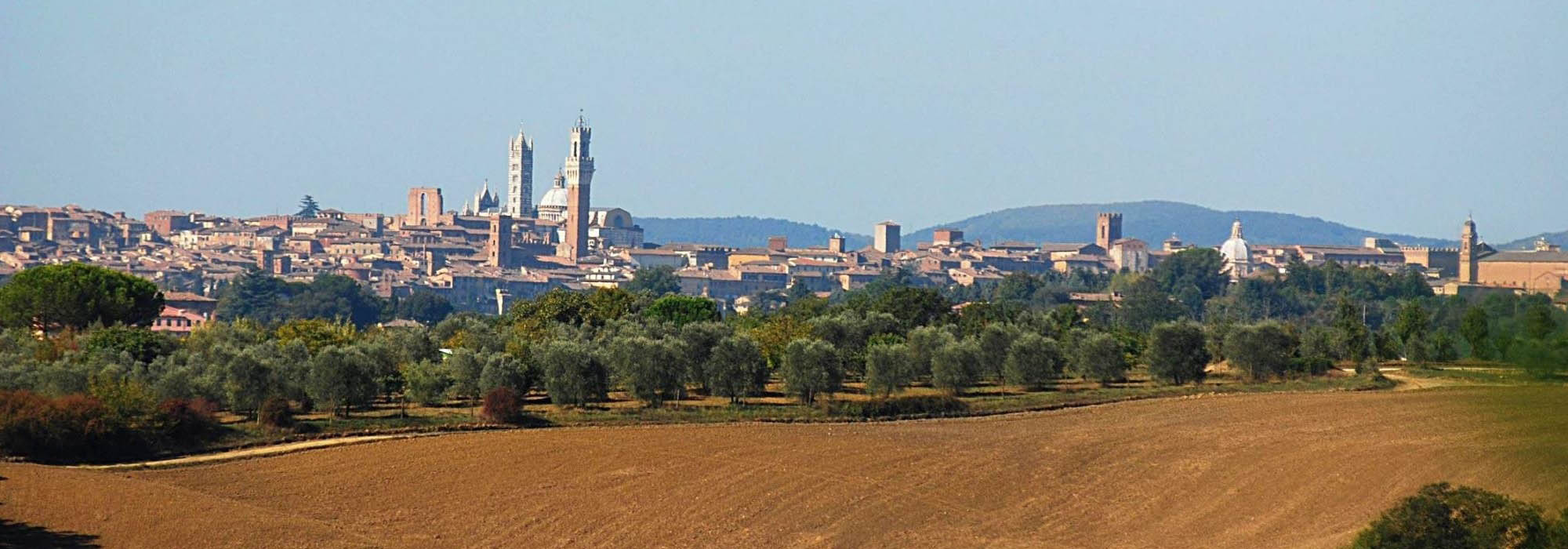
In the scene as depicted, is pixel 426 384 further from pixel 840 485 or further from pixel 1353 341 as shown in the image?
pixel 1353 341

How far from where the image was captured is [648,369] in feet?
144

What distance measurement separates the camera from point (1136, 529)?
93.2 ft

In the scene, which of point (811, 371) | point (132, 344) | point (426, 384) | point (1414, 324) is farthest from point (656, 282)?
point (426, 384)

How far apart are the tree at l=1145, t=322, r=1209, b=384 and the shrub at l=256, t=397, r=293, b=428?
20.7 metres

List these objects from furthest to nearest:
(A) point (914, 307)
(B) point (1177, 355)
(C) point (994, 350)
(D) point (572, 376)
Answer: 1. (A) point (914, 307)
2. (C) point (994, 350)
3. (B) point (1177, 355)
4. (D) point (572, 376)

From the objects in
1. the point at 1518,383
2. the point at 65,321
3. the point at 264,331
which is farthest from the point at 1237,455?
the point at 65,321

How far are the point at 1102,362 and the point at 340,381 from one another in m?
18.7

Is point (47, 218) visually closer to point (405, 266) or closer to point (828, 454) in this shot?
point (405, 266)

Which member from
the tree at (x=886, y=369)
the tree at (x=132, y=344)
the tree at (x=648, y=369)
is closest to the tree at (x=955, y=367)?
the tree at (x=886, y=369)

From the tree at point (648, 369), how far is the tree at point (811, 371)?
2254 mm

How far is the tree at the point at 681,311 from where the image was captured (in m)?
66.8

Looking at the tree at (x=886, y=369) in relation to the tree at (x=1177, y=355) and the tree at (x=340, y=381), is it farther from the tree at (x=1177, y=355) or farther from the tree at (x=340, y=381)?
the tree at (x=340, y=381)

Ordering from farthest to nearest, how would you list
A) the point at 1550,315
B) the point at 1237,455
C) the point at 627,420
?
the point at 627,420, the point at 1237,455, the point at 1550,315

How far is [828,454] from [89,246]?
175 m
